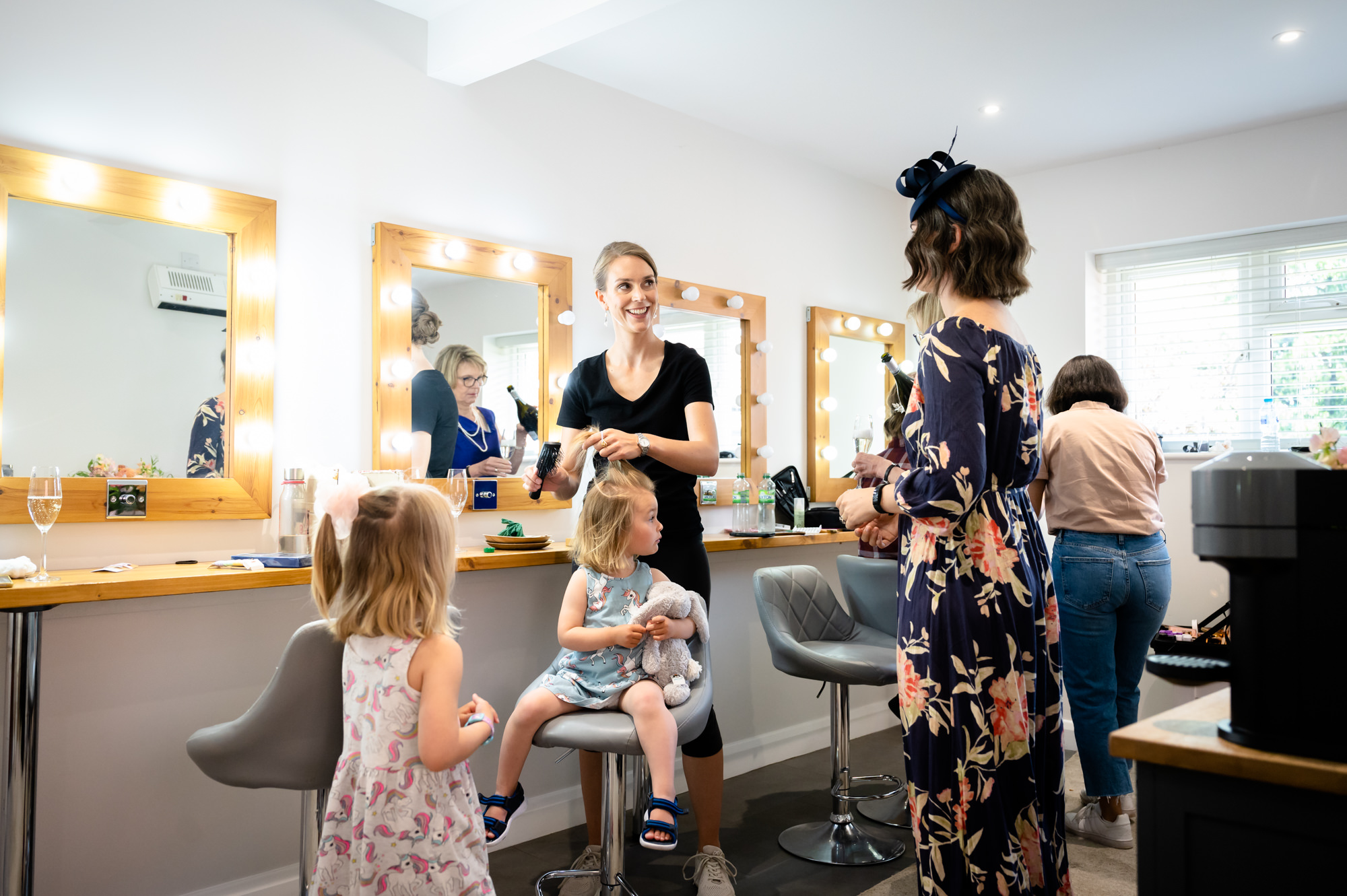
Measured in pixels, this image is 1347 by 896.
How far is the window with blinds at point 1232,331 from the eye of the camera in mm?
3947

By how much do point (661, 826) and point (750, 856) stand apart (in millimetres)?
996

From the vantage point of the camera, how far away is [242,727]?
171 centimetres

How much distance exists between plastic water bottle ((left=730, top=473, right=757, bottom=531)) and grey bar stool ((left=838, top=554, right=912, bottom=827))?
1.82 ft

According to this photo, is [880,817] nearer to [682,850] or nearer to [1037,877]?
[682,850]

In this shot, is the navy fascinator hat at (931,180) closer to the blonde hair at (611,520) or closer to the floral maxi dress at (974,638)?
the floral maxi dress at (974,638)

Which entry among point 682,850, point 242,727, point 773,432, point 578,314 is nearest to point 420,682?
point 242,727

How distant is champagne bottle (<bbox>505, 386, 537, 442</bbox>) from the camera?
10.3 ft

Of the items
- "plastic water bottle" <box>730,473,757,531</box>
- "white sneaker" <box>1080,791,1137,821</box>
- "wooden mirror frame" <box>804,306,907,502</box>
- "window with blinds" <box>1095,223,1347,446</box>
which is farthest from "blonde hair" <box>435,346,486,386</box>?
"window with blinds" <box>1095,223,1347,446</box>

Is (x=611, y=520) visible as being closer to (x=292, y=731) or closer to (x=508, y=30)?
(x=292, y=731)

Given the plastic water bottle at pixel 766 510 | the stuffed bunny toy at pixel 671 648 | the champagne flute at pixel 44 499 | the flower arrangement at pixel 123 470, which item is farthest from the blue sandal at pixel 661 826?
the plastic water bottle at pixel 766 510

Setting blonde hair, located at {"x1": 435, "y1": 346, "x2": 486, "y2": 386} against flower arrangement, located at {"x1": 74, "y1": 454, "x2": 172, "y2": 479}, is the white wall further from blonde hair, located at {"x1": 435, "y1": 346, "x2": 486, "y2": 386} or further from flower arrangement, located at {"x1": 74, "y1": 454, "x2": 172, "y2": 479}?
blonde hair, located at {"x1": 435, "y1": 346, "x2": 486, "y2": 386}

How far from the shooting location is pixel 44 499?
2043 mm

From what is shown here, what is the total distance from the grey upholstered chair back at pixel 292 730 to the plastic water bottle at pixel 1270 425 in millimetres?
4063

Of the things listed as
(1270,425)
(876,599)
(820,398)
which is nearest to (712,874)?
(876,599)
